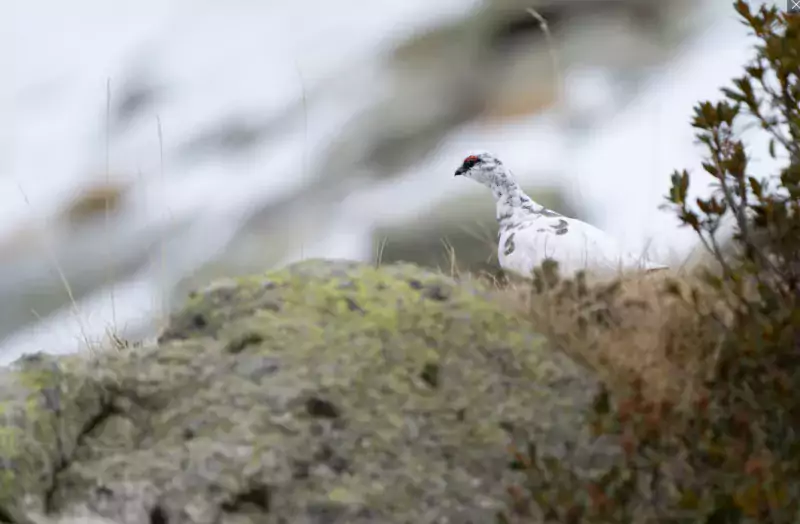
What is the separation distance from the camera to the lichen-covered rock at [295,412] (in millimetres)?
1193

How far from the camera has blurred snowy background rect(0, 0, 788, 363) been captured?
2986mm

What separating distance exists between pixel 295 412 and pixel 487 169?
1.88 meters

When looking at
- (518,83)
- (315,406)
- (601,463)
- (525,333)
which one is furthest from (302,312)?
(518,83)

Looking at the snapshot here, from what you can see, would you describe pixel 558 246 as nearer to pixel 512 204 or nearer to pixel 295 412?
pixel 512 204

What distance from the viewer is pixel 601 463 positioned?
129 cm

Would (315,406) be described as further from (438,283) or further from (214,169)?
(214,169)

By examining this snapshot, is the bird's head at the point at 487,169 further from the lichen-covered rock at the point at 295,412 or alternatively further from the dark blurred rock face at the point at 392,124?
the lichen-covered rock at the point at 295,412

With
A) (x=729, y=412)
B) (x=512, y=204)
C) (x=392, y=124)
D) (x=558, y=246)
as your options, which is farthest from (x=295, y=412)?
(x=392, y=124)

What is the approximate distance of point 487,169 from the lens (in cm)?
299

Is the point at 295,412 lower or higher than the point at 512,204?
lower

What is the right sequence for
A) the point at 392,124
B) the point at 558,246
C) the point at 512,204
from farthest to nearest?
1. the point at 392,124
2. the point at 512,204
3. the point at 558,246

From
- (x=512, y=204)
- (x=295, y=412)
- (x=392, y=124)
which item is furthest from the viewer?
(x=392, y=124)

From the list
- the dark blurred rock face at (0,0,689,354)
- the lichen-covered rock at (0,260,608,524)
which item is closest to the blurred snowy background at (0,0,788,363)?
the dark blurred rock face at (0,0,689,354)

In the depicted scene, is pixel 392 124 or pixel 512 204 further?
pixel 392 124
